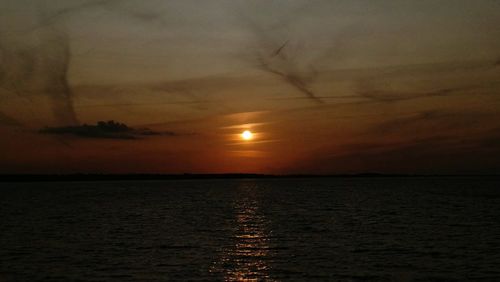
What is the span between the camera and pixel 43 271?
1385 inches

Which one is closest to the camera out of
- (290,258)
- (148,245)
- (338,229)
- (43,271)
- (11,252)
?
(43,271)

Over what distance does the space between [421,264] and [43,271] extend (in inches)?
949

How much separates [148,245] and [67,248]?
641 centimetres

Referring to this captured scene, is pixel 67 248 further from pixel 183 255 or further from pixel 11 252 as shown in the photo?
pixel 183 255

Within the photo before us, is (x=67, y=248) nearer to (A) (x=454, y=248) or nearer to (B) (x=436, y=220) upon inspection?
(A) (x=454, y=248)

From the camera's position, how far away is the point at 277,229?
197 ft

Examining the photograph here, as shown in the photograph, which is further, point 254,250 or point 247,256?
point 254,250

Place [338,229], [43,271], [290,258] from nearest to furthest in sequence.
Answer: [43,271] → [290,258] → [338,229]

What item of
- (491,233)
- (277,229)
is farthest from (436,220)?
(277,229)

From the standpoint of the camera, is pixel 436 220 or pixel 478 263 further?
pixel 436 220

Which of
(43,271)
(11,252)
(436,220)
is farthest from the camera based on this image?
(436,220)

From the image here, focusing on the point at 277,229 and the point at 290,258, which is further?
the point at 277,229

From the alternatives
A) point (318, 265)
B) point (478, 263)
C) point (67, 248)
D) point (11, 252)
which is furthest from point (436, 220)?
point (11, 252)

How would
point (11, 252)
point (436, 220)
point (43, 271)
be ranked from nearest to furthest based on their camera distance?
point (43, 271)
point (11, 252)
point (436, 220)
